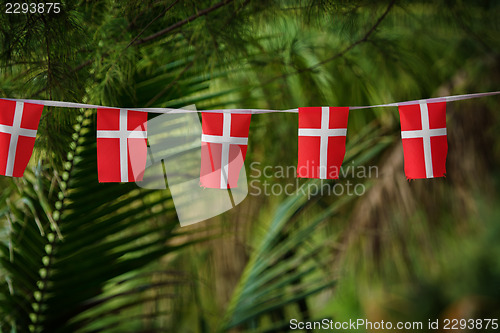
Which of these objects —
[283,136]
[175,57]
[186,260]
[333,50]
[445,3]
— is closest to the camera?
[175,57]

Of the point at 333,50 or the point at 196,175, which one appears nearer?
the point at 196,175

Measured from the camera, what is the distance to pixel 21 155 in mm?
1156

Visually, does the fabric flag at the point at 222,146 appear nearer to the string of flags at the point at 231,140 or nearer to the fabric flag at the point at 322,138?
the string of flags at the point at 231,140

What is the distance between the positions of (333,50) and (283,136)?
1.82 ft

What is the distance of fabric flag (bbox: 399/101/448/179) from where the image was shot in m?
1.18

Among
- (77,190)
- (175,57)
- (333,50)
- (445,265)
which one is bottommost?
(445,265)

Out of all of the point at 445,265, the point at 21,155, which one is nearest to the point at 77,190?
the point at 21,155

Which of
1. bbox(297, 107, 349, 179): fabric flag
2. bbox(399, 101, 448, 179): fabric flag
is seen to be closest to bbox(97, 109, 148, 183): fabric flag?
bbox(297, 107, 349, 179): fabric flag

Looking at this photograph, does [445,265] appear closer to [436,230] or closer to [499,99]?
[436,230]

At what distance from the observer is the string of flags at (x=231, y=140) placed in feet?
3.82

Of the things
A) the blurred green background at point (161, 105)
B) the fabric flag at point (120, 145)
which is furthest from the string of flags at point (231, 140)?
the blurred green background at point (161, 105)

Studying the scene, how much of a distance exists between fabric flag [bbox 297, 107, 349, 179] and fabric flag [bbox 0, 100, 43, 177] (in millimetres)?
719

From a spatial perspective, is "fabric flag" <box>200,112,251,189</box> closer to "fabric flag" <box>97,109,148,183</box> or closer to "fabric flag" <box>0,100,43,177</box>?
"fabric flag" <box>97,109,148,183</box>

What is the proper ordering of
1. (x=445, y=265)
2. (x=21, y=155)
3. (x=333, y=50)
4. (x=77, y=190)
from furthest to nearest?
(x=445, y=265), (x=333, y=50), (x=77, y=190), (x=21, y=155)
